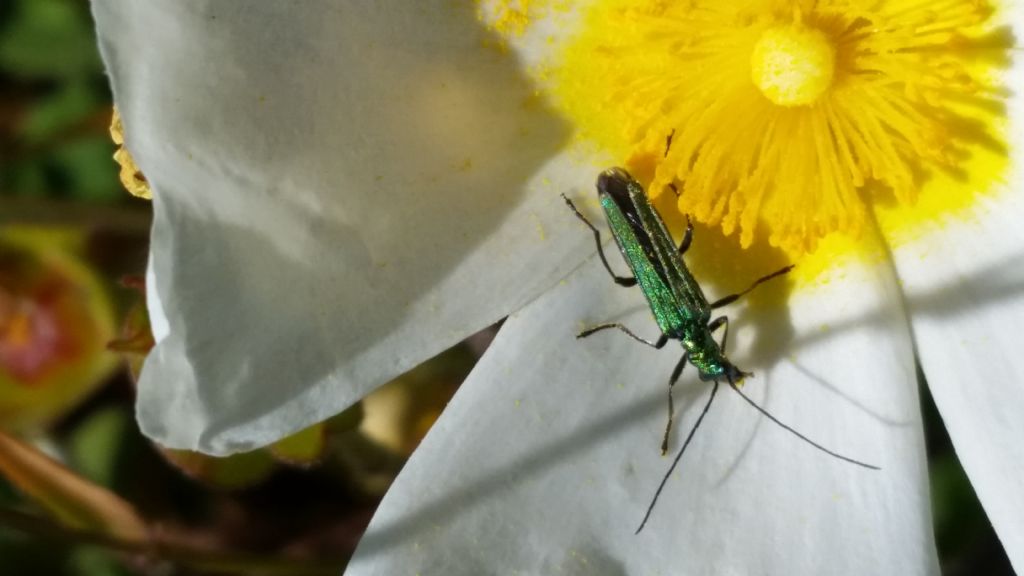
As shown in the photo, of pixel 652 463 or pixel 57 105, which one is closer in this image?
pixel 652 463

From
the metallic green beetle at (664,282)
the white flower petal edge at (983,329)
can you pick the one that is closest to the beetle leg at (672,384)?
the metallic green beetle at (664,282)

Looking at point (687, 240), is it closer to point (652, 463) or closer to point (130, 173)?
point (652, 463)

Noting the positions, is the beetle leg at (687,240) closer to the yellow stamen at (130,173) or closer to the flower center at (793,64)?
the flower center at (793,64)

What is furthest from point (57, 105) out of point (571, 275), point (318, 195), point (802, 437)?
point (802, 437)

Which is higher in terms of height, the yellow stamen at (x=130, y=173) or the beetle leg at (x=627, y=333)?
the beetle leg at (x=627, y=333)

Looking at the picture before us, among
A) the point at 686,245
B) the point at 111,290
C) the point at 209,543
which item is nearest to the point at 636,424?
the point at 686,245

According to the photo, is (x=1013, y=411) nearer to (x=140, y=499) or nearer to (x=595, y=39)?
(x=595, y=39)

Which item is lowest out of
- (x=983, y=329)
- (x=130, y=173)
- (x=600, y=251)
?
(x=130, y=173)

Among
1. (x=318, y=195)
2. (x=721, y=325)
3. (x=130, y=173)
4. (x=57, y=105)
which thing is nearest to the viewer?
(x=318, y=195)
